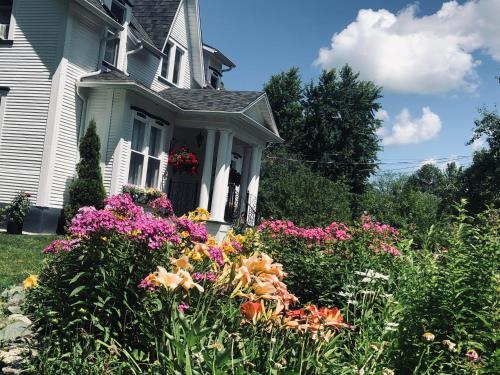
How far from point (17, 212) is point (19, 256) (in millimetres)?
3998

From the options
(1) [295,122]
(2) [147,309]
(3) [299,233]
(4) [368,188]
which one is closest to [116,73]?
(3) [299,233]

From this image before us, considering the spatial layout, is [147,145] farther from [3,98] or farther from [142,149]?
[3,98]

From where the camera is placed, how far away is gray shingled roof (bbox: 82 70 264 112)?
1548 centimetres

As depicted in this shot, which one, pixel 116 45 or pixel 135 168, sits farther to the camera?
pixel 116 45

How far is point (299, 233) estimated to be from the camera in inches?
260

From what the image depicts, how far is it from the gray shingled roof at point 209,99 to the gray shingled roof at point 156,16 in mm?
1824

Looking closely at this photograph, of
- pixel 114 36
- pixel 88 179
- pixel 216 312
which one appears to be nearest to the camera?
pixel 216 312

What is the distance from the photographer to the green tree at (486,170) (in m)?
29.2

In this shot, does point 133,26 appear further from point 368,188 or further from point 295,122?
point 368,188

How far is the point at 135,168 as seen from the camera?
14555 millimetres

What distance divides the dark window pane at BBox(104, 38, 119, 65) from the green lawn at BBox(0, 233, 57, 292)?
6.13m

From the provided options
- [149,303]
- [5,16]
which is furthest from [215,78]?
[149,303]

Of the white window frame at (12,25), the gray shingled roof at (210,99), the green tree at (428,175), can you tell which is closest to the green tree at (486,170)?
the gray shingled roof at (210,99)

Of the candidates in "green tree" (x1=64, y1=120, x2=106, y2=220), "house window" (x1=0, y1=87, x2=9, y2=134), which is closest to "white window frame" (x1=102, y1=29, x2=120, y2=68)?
"house window" (x1=0, y1=87, x2=9, y2=134)
